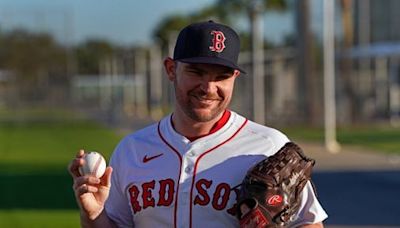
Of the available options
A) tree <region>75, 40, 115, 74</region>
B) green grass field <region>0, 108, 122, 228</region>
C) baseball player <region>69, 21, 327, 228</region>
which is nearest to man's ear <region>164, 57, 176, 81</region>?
baseball player <region>69, 21, 327, 228</region>

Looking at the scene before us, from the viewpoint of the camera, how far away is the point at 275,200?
3.94 meters

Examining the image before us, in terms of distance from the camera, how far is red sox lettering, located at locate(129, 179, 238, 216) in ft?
13.6

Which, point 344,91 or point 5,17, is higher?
point 5,17

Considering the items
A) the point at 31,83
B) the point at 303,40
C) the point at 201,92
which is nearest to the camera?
the point at 201,92

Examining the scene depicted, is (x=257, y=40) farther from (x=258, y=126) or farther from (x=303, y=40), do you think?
(x=258, y=126)

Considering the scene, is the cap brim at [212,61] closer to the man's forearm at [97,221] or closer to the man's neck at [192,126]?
the man's neck at [192,126]

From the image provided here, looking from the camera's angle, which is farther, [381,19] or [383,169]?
[381,19]

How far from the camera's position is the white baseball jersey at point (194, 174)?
4.16 m

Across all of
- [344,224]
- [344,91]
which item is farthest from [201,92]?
[344,91]

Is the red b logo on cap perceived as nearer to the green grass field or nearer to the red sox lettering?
the red sox lettering

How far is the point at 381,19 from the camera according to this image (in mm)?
63938

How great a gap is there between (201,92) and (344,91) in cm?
4849

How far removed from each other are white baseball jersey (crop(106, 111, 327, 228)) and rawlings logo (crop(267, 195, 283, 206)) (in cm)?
20

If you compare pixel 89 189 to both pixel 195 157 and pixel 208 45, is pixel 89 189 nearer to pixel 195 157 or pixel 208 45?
pixel 195 157
